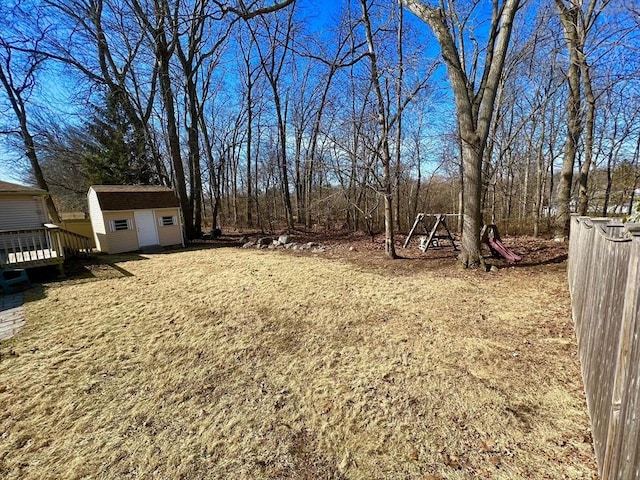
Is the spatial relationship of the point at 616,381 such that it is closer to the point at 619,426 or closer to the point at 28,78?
the point at 619,426

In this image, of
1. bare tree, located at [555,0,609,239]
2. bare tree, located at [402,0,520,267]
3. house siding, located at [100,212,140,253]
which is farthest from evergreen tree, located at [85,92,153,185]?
bare tree, located at [555,0,609,239]

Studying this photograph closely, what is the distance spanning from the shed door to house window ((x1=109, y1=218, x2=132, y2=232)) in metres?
0.33

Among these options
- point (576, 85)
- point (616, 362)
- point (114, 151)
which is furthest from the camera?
point (114, 151)

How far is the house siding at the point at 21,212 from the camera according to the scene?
965 cm

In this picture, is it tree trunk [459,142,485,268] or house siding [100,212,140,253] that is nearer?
tree trunk [459,142,485,268]

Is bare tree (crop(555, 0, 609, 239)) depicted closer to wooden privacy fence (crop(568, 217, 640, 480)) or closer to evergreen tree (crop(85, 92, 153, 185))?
wooden privacy fence (crop(568, 217, 640, 480))

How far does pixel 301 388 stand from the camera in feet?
9.38

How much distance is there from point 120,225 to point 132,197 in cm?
128

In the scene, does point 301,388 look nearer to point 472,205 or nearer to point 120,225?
point 472,205

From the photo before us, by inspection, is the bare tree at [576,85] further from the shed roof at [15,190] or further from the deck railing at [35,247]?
the shed roof at [15,190]

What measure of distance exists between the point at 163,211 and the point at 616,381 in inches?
569

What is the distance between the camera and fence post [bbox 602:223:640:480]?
1293 millimetres

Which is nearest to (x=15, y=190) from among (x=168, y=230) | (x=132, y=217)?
(x=132, y=217)

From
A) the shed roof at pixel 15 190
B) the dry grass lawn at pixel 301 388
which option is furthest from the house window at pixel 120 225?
the dry grass lawn at pixel 301 388
